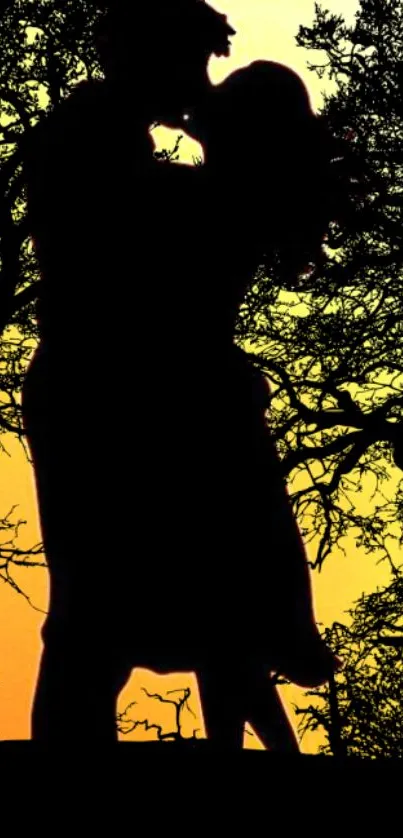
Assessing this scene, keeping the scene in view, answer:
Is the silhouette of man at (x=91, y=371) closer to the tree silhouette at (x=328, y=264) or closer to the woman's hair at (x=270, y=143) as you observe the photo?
the woman's hair at (x=270, y=143)

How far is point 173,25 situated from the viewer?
10.1 ft

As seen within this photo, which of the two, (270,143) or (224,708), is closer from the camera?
(224,708)

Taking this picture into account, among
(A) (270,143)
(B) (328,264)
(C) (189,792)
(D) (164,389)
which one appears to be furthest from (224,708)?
(B) (328,264)

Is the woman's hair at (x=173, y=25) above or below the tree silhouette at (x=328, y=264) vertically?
below

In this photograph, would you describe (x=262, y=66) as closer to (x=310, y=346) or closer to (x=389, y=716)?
(x=310, y=346)

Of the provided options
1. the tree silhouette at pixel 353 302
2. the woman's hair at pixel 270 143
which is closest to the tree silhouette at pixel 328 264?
the tree silhouette at pixel 353 302

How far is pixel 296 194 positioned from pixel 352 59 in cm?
885

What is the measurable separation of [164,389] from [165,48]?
0.98m

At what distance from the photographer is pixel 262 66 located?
Answer: 124 inches

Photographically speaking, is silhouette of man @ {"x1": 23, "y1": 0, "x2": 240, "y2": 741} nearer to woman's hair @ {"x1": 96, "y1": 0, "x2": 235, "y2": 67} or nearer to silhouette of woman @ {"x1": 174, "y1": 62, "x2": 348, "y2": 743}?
woman's hair @ {"x1": 96, "y1": 0, "x2": 235, "y2": 67}

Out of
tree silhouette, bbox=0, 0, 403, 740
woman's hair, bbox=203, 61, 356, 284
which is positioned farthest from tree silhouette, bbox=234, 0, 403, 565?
woman's hair, bbox=203, 61, 356, 284

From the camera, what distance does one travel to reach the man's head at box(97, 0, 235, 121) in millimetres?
3090

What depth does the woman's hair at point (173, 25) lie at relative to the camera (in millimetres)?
3082

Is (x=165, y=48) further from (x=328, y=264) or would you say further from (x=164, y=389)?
(x=328, y=264)
